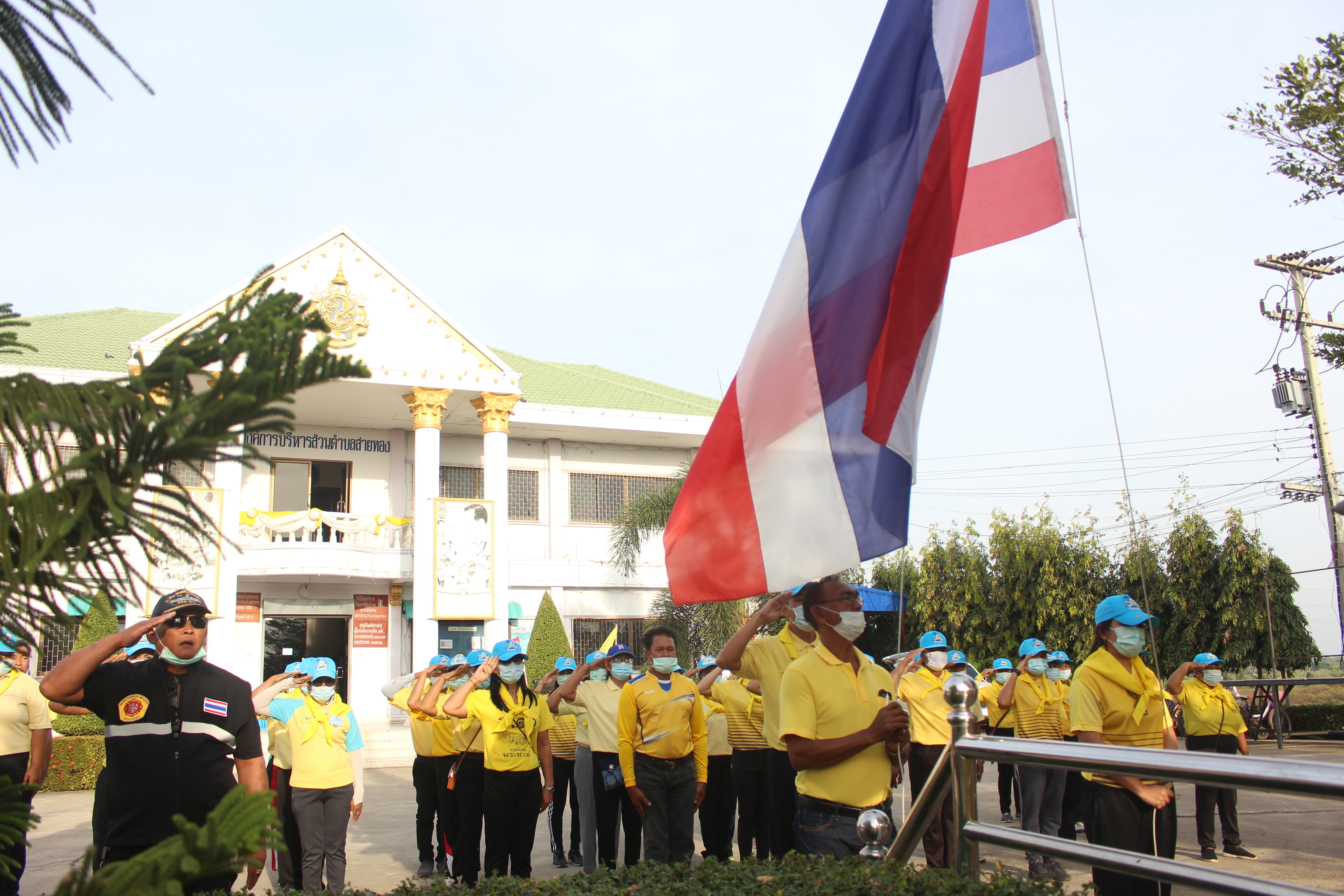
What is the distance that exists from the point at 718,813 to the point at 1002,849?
3.22 m

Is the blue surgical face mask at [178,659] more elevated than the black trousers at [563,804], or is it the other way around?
the blue surgical face mask at [178,659]

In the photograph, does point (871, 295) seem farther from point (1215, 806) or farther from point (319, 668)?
point (1215, 806)

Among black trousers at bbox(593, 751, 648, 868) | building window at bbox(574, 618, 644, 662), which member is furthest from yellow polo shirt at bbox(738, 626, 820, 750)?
building window at bbox(574, 618, 644, 662)

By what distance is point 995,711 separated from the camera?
10.3 m

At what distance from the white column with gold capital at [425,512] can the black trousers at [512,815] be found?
1571 cm

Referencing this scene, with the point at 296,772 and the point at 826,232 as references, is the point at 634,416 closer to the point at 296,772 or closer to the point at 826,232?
the point at 296,772

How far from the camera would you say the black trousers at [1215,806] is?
8.54 meters

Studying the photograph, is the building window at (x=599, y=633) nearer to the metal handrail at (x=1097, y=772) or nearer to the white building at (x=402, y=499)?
the white building at (x=402, y=499)

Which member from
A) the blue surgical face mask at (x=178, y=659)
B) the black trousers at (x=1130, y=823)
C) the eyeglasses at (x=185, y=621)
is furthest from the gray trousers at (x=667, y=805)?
the eyeglasses at (x=185, y=621)

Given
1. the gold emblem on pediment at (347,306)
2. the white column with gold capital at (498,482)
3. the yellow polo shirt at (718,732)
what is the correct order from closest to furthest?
1. the yellow polo shirt at (718,732)
2. the gold emblem on pediment at (347,306)
3. the white column with gold capital at (498,482)

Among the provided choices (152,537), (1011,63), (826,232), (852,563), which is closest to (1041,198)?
(1011,63)

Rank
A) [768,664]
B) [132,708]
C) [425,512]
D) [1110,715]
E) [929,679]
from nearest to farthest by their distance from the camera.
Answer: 1. [132,708]
2. [1110,715]
3. [768,664]
4. [929,679]
5. [425,512]

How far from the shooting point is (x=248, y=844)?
141 centimetres

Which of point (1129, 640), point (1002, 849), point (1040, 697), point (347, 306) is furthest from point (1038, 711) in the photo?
point (347, 306)
